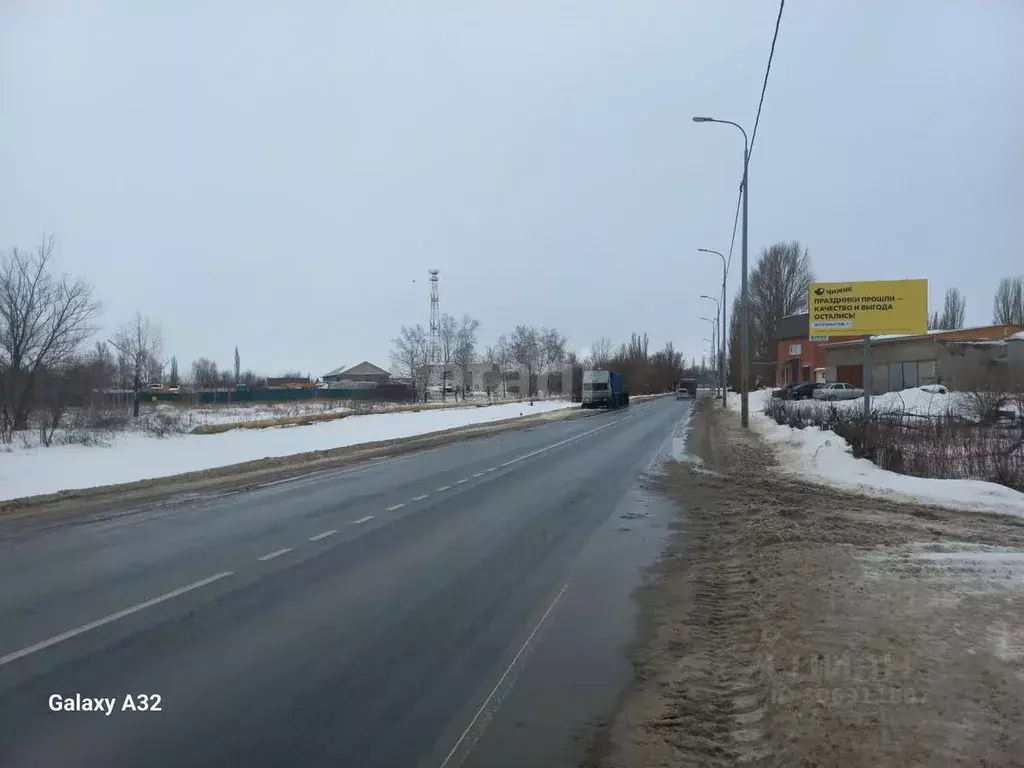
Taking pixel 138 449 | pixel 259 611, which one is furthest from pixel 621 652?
pixel 138 449

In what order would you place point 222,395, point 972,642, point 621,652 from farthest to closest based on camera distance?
1. point 222,395
2. point 621,652
3. point 972,642

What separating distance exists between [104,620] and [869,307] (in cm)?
2658

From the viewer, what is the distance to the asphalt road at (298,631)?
4074mm

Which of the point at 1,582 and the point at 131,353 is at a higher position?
the point at 131,353

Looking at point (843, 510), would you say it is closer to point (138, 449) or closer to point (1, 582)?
point (1, 582)

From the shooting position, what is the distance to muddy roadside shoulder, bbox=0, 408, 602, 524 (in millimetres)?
12164

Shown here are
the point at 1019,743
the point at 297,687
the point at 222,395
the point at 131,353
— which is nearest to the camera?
the point at 1019,743

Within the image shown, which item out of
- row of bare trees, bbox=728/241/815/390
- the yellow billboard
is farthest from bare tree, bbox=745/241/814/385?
the yellow billboard

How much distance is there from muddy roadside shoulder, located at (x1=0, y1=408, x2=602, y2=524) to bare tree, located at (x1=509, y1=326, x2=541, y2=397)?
73.7 m

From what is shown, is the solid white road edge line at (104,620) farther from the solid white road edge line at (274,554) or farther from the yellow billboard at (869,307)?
the yellow billboard at (869,307)

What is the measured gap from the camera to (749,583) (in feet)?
23.7

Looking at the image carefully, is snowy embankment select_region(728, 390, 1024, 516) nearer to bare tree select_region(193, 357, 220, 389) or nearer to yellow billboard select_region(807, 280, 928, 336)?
yellow billboard select_region(807, 280, 928, 336)

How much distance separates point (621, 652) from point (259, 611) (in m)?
3.16

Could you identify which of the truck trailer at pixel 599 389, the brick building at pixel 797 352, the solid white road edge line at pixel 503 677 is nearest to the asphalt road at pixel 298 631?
the solid white road edge line at pixel 503 677
